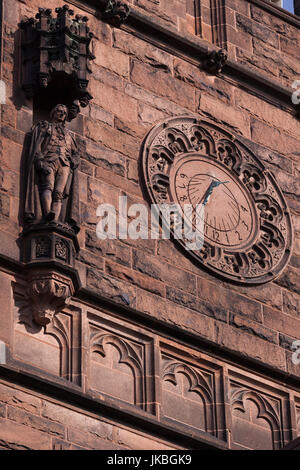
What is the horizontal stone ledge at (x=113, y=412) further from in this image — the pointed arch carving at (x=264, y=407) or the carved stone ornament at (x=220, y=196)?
the carved stone ornament at (x=220, y=196)

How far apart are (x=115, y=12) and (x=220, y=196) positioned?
2270 millimetres

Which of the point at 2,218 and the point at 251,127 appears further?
the point at 251,127

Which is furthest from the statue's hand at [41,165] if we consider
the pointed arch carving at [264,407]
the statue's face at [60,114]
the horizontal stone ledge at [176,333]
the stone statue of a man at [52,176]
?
the pointed arch carving at [264,407]

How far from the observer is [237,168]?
24641mm

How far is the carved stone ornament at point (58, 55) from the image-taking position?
2327 centimetres

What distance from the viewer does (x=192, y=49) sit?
25109 millimetres

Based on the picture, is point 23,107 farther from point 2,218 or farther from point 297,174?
point 297,174

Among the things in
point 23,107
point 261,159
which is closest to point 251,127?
point 261,159

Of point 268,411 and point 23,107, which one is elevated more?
point 23,107

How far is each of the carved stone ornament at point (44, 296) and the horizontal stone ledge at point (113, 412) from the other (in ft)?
2.73

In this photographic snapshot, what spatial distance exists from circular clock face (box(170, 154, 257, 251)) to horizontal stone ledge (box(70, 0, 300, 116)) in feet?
4.36

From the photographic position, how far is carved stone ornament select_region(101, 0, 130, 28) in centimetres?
2445

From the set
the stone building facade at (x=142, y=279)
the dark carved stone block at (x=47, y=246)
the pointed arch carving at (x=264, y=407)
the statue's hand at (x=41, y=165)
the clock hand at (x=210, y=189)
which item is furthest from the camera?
the clock hand at (x=210, y=189)

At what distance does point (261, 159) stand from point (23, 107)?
3118 mm
